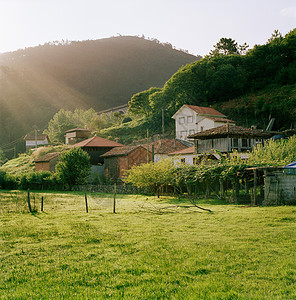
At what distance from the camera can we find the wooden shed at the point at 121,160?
1957 inches

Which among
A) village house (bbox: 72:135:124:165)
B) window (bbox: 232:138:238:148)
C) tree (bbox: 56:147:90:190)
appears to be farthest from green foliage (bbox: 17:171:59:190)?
window (bbox: 232:138:238:148)

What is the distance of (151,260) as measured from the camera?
8.55m

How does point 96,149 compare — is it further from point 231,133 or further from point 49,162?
point 231,133

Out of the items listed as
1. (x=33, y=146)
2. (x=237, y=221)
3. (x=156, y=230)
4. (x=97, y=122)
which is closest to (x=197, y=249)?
(x=156, y=230)

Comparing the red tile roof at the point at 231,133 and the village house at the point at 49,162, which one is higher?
the red tile roof at the point at 231,133

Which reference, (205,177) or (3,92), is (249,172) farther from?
(3,92)

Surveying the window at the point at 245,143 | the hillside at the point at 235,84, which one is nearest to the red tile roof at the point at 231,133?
the window at the point at 245,143

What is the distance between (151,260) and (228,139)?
34.7 metres

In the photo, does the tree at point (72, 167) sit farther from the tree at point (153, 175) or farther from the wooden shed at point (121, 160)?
the tree at point (153, 175)

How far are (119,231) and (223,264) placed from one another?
5435mm

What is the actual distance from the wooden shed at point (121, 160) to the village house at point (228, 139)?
1023cm

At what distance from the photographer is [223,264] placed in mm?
8109

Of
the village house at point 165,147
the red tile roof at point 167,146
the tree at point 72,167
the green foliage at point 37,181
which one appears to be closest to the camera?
the tree at point 72,167

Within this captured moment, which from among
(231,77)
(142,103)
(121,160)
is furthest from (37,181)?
(231,77)
